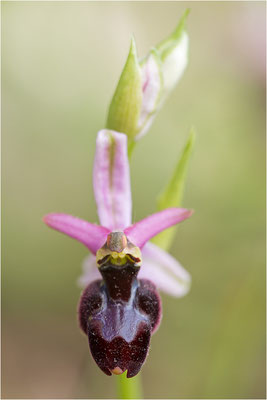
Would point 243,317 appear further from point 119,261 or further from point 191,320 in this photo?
point 119,261

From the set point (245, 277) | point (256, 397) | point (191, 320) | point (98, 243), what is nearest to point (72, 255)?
point (191, 320)

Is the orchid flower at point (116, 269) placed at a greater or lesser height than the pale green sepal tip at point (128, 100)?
lesser

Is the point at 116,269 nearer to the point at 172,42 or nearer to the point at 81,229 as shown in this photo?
Result: the point at 81,229

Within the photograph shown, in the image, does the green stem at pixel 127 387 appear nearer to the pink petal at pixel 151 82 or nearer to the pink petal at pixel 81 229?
the pink petal at pixel 81 229

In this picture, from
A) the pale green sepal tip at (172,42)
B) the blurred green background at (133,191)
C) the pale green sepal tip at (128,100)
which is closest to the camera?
the pale green sepal tip at (128,100)

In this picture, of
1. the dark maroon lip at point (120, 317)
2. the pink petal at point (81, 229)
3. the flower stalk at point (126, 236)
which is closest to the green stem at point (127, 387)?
the flower stalk at point (126, 236)

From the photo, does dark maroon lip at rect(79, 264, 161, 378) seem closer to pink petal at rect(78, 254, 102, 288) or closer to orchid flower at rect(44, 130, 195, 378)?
orchid flower at rect(44, 130, 195, 378)

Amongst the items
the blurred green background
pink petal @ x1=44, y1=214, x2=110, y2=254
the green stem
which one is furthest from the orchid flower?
the blurred green background
